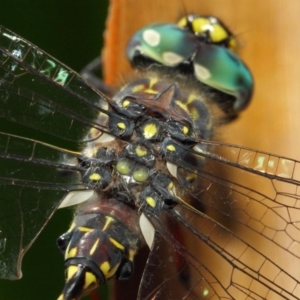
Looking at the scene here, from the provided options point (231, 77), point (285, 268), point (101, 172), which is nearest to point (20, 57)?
point (101, 172)

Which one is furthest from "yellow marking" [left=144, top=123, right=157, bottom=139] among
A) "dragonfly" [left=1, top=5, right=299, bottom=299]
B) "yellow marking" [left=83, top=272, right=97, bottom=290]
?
"yellow marking" [left=83, top=272, right=97, bottom=290]

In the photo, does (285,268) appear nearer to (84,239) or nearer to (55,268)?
(84,239)

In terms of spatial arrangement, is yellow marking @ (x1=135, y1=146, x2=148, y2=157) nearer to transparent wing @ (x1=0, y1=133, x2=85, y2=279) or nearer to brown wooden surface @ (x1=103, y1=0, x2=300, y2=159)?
transparent wing @ (x1=0, y1=133, x2=85, y2=279)

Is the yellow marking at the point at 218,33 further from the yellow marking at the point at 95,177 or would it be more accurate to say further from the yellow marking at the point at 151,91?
the yellow marking at the point at 95,177

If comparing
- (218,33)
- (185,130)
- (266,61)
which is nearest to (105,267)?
(185,130)

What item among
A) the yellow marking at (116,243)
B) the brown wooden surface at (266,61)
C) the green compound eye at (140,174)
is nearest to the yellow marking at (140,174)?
the green compound eye at (140,174)

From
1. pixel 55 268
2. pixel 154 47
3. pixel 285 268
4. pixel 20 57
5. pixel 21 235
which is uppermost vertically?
pixel 154 47

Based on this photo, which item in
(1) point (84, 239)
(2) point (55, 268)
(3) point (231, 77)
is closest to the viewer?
(1) point (84, 239)
